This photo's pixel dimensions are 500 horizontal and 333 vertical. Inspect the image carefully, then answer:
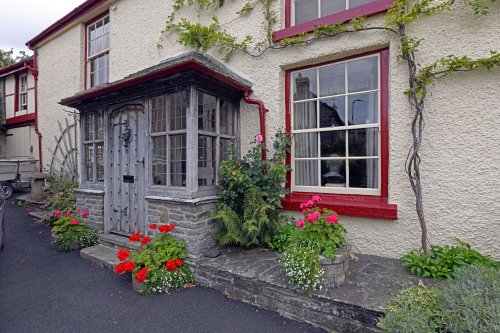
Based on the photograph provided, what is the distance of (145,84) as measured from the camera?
4.47 meters

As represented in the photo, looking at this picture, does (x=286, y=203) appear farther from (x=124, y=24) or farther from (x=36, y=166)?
(x=36, y=166)

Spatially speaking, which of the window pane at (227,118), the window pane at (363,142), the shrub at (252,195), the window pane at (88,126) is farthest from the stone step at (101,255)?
the window pane at (363,142)

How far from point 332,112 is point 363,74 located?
0.68 metres

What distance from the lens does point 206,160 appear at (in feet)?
14.2

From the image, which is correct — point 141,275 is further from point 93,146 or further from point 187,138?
point 93,146

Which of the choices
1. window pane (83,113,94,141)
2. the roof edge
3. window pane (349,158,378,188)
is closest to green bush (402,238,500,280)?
window pane (349,158,378,188)

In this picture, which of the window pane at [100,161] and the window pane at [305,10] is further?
the window pane at [100,161]

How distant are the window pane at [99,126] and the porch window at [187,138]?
161 cm

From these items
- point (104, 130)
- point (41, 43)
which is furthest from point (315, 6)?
point (41, 43)

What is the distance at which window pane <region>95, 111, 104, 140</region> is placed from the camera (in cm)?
550

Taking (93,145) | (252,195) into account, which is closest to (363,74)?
(252,195)

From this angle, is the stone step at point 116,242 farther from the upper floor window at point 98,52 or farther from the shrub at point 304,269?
the upper floor window at point 98,52

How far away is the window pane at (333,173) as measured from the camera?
13.5 feet

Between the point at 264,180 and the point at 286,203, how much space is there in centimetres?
55
